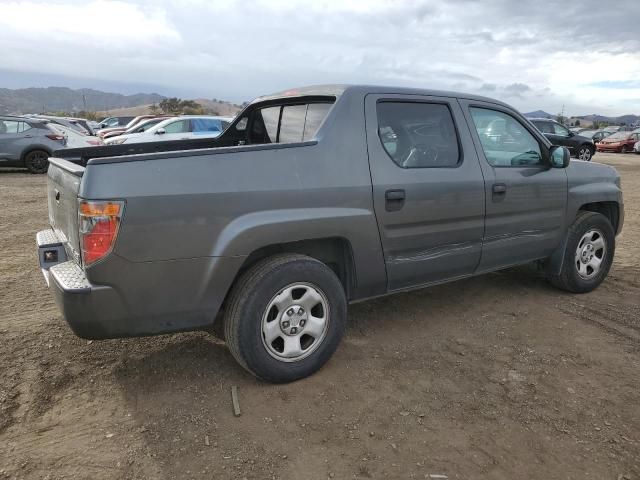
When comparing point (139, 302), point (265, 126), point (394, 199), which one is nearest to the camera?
point (139, 302)

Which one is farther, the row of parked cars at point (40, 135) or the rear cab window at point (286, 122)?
the row of parked cars at point (40, 135)

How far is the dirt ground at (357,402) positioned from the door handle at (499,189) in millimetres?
1047

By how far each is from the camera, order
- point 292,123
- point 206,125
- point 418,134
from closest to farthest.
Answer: point 418,134 → point 292,123 → point 206,125

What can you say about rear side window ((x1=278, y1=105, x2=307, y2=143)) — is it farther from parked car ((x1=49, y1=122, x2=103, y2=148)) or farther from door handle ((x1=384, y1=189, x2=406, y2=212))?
parked car ((x1=49, y1=122, x2=103, y2=148))

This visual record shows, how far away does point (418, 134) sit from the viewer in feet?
12.3

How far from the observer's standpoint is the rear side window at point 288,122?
363 cm

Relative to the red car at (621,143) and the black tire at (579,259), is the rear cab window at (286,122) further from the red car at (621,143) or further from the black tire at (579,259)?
the red car at (621,143)

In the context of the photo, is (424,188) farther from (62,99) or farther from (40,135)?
(62,99)

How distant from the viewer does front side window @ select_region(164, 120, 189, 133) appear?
1486 centimetres

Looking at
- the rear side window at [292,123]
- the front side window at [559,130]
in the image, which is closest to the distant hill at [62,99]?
the front side window at [559,130]

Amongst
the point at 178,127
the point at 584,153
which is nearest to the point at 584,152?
the point at 584,153

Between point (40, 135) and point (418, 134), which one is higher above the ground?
point (40, 135)

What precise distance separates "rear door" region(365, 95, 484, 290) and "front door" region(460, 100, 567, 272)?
146 mm

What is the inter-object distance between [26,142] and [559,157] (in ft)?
45.1
